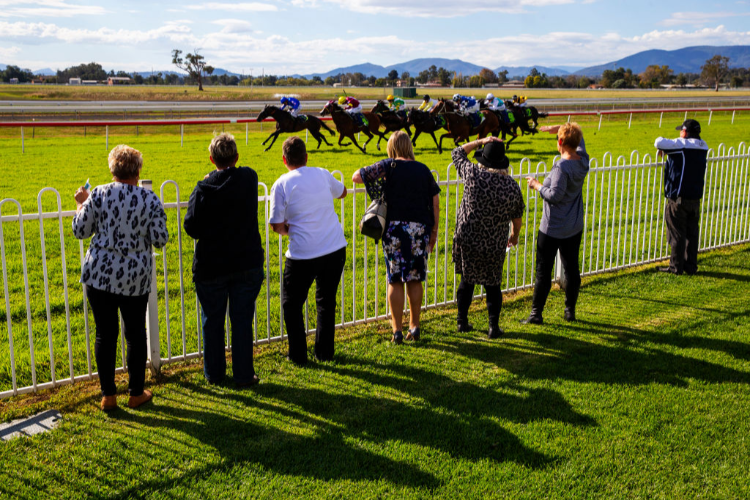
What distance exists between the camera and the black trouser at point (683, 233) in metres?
7.27

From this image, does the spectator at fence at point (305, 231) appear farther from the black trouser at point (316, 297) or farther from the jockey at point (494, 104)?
the jockey at point (494, 104)

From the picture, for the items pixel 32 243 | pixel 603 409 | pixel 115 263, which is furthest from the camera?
pixel 32 243

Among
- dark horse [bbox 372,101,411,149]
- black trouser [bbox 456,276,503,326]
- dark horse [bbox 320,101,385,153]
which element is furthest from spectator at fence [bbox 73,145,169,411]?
dark horse [bbox 372,101,411,149]

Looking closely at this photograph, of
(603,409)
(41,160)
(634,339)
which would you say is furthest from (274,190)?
(41,160)

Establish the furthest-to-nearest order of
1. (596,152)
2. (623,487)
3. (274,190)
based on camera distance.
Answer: (596,152) < (274,190) < (623,487)

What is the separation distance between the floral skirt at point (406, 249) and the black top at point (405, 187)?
6 cm

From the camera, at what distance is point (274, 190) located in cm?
457

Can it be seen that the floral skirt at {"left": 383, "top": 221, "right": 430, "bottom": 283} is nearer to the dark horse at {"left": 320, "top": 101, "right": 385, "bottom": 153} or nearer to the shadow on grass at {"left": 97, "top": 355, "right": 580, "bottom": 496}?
the shadow on grass at {"left": 97, "top": 355, "right": 580, "bottom": 496}

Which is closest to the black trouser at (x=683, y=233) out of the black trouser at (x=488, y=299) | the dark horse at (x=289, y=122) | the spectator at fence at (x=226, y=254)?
the black trouser at (x=488, y=299)

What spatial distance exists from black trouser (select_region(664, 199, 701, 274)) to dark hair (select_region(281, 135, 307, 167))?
476 centimetres

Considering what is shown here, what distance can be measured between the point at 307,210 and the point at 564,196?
2.32 metres

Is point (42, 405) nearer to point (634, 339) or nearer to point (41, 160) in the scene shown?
point (634, 339)

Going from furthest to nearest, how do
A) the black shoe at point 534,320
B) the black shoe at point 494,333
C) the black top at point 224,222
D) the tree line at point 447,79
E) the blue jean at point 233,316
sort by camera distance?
the tree line at point 447,79, the black shoe at point 534,320, the black shoe at point 494,333, the blue jean at point 233,316, the black top at point 224,222

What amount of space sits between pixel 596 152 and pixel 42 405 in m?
16.7
